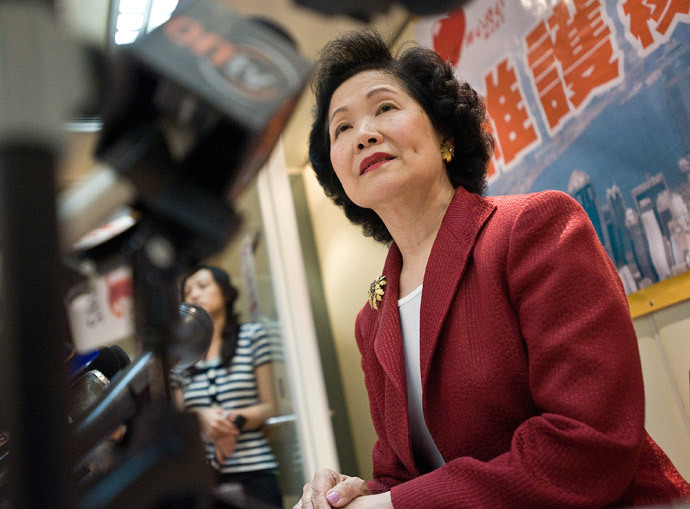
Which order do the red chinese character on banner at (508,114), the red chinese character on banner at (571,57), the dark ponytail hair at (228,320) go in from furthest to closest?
1. the dark ponytail hair at (228,320)
2. the red chinese character on banner at (508,114)
3. the red chinese character on banner at (571,57)

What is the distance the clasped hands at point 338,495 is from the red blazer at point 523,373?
5 cm

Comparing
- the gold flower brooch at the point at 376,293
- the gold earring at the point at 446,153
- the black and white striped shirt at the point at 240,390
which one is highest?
the gold earring at the point at 446,153

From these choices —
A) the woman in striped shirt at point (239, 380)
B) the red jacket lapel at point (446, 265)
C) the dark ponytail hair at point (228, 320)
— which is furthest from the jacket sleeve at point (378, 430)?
the dark ponytail hair at point (228, 320)

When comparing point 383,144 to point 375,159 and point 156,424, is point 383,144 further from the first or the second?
point 156,424

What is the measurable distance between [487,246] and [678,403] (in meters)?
0.88

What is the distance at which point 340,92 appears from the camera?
135 cm

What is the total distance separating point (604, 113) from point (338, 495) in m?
1.22

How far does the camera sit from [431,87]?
4.31 ft

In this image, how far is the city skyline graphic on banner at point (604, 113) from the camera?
4.66ft

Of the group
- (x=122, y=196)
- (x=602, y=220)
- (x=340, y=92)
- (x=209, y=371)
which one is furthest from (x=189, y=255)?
(x=209, y=371)

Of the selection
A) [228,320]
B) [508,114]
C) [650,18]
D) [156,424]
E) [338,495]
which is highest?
[650,18]

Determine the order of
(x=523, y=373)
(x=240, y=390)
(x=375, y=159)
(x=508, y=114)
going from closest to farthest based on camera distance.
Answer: (x=523, y=373) < (x=375, y=159) < (x=508, y=114) < (x=240, y=390)

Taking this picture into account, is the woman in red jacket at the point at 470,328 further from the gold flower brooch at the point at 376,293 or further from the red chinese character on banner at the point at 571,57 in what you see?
the red chinese character on banner at the point at 571,57

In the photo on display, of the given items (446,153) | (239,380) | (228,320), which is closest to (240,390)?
(239,380)
